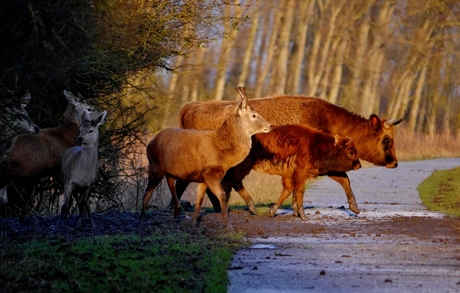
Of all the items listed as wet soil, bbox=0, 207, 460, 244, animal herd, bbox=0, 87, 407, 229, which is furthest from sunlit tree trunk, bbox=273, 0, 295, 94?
wet soil, bbox=0, 207, 460, 244

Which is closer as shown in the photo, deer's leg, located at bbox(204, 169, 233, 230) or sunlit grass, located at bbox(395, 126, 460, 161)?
deer's leg, located at bbox(204, 169, 233, 230)

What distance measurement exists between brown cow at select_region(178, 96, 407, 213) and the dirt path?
113 centimetres

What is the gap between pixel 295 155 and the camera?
16547mm

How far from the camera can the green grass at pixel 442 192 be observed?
19.3 metres

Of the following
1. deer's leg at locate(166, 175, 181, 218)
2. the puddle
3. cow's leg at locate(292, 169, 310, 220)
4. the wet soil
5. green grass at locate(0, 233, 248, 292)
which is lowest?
green grass at locate(0, 233, 248, 292)

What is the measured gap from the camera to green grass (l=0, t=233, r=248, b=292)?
980 centimetres

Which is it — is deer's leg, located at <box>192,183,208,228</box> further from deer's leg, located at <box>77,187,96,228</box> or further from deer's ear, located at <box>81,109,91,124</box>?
deer's ear, located at <box>81,109,91,124</box>

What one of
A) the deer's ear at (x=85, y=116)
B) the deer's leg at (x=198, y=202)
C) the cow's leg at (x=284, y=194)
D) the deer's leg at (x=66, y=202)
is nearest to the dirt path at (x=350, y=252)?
the cow's leg at (x=284, y=194)

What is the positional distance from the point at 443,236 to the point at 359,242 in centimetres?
147

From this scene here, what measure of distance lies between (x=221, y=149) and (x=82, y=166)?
2.12 m

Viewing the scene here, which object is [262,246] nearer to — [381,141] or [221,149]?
[221,149]

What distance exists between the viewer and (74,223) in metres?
15.3

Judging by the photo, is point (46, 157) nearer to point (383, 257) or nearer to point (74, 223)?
point (74, 223)

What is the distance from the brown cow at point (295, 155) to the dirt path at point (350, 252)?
721 mm
